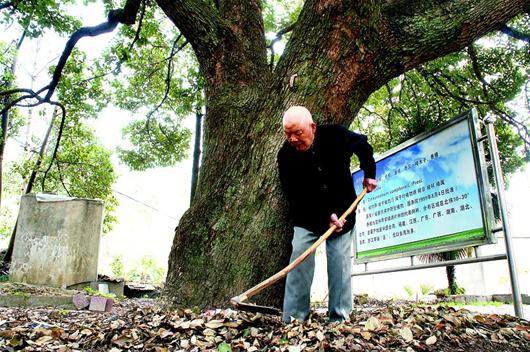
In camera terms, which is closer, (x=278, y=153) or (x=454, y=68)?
(x=278, y=153)

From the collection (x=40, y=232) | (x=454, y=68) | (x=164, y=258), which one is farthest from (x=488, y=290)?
(x=164, y=258)

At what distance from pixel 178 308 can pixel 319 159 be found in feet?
5.59

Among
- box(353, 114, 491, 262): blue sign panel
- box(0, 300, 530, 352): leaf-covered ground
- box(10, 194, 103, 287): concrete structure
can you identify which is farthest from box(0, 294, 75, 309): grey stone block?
box(353, 114, 491, 262): blue sign panel

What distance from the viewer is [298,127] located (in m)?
3.37

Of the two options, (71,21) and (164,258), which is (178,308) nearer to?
(71,21)

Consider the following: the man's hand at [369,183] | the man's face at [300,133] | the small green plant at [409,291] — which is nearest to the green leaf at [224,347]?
the man's face at [300,133]

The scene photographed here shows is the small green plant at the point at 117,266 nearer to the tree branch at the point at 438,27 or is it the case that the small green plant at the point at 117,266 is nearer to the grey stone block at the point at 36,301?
the grey stone block at the point at 36,301

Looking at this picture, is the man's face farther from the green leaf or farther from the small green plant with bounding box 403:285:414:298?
the small green plant with bounding box 403:285:414:298

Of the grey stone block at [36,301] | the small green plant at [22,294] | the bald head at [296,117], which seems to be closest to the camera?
the bald head at [296,117]

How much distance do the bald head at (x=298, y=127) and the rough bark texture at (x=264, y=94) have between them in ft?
1.50

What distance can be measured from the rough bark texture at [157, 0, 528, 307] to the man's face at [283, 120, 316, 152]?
1.40 ft

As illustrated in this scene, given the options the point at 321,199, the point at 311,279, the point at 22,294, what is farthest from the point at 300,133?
the point at 22,294

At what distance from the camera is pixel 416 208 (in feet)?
15.4

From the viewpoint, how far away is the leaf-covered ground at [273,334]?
269 cm
